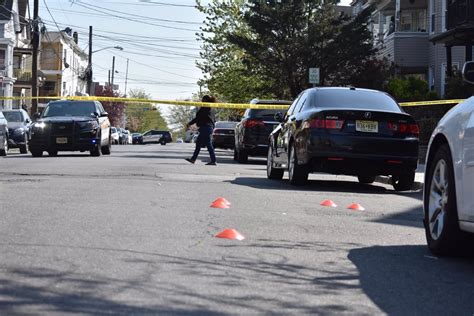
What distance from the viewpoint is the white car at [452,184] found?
6.70 meters

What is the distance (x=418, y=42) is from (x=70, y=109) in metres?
18.5

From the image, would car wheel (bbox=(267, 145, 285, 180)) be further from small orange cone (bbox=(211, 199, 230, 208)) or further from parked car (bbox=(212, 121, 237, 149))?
parked car (bbox=(212, 121, 237, 149))

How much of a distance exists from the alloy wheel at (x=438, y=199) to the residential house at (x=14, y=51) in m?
55.7

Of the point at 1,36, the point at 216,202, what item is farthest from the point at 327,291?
the point at 1,36

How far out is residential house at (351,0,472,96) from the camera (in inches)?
1481

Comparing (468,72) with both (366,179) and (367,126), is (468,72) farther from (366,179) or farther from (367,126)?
(366,179)

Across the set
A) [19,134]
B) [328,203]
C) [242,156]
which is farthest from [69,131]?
[328,203]

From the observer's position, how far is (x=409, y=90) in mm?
35031

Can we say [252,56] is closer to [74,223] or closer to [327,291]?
[74,223]

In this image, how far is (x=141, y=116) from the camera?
167875 mm

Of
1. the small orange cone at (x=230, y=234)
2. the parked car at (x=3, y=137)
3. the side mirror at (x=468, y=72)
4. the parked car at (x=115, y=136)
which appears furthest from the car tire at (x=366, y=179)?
the parked car at (x=115, y=136)

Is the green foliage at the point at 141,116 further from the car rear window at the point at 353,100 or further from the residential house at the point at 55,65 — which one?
the car rear window at the point at 353,100

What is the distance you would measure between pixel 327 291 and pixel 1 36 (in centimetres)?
6593

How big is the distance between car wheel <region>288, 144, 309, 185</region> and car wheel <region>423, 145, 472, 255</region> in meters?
6.75
